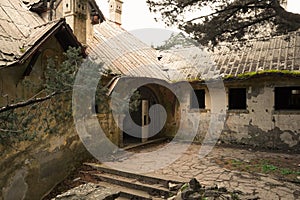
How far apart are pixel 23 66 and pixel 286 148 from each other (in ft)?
30.6

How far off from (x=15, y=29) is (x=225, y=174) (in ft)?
22.1

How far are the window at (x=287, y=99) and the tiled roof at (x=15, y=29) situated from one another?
351 inches

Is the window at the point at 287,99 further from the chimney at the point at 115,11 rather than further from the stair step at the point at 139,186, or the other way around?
the chimney at the point at 115,11

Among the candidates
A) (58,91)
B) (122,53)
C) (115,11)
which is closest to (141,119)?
(122,53)

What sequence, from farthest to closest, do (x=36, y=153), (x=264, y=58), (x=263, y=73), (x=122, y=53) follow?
(x=122, y=53) → (x=264, y=58) → (x=263, y=73) → (x=36, y=153)

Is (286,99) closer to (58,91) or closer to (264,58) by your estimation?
(264,58)

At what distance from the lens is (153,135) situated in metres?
11.7

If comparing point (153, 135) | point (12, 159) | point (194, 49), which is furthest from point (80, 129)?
point (194, 49)

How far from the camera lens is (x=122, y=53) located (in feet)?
35.1

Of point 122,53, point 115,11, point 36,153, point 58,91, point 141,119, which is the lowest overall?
point 36,153

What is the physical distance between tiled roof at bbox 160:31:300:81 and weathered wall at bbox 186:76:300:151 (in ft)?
1.75

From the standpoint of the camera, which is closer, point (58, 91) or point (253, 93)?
point (58, 91)

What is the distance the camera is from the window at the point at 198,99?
439 inches

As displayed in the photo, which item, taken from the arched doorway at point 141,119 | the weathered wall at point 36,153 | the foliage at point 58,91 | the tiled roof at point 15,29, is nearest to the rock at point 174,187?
the foliage at point 58,91
